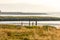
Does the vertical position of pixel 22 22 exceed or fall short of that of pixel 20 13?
it exceeds it

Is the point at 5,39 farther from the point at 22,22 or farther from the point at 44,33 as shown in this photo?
the point at 22,22

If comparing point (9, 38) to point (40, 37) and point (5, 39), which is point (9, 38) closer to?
point (5, 39)

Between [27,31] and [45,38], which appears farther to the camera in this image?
[27,31]

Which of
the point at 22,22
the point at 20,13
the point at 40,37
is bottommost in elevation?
the point at 20,13

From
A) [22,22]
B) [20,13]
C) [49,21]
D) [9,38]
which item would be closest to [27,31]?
[9,38]

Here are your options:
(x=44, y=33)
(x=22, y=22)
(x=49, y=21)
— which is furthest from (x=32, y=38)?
(x=49, y=21)

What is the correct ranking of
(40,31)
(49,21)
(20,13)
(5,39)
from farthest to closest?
(20,13) → (49,21) → (40,31) → (5,39)

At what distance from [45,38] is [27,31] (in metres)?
1.31

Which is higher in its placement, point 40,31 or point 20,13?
point 40,31

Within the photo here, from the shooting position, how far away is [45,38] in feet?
32.3

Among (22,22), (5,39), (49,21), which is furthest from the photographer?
(49,21)

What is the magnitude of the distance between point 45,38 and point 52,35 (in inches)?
30.6

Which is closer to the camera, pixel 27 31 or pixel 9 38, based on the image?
pixel 9 38

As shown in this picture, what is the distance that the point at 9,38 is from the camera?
9.57 metres
